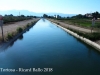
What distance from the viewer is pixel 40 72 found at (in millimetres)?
8133

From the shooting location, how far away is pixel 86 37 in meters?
18.5

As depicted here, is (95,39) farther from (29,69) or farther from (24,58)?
(29,69)

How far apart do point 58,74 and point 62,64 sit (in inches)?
68.1

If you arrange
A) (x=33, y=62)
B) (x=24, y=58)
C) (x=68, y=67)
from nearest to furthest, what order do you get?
(x=68, y=67) < (x=33, y=62) < (x=24, y=58)

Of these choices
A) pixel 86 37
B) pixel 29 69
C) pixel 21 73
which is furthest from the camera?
pixel 86 37

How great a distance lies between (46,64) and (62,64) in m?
0.97

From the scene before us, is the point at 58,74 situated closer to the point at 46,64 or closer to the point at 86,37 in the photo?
the point at 46,64

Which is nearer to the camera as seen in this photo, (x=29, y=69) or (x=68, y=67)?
(x=29, y=69)

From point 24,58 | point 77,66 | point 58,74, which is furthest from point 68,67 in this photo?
point 24,58

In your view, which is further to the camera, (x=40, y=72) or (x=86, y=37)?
(x=86, y=37)

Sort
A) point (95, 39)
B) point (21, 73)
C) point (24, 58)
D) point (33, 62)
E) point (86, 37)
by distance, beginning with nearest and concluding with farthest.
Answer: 1. point (21, 73)
2. point (33, 62)
3. point (24, 58)
4. point (95, 39)
5. point (86, 37)

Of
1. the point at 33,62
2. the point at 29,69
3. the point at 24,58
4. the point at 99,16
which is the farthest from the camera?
the point at 99,16

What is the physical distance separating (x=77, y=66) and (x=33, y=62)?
2.70 m

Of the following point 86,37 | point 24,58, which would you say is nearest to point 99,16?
point 86,37
